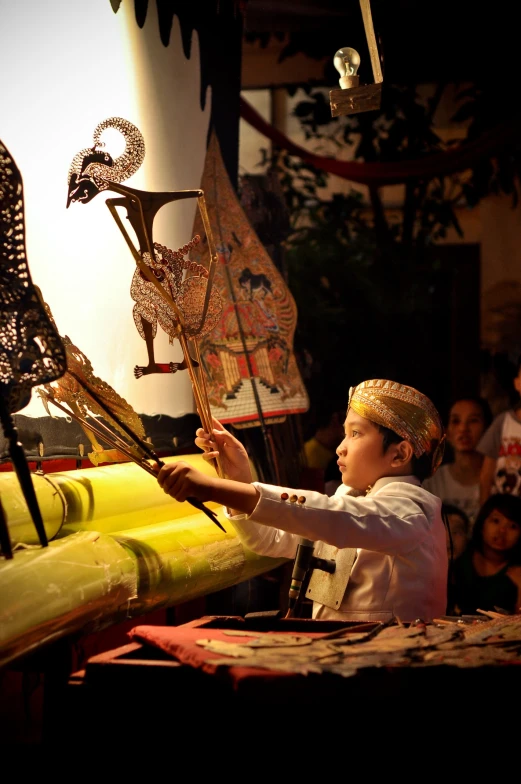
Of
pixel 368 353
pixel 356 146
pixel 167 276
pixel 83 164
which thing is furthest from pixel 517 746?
pixel 356 146

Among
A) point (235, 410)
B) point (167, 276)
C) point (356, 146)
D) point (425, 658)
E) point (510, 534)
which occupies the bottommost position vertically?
point (510, 534)

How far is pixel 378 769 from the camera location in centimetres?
167

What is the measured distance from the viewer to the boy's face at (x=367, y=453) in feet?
8.63

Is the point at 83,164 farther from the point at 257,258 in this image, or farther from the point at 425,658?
the point at 425,658

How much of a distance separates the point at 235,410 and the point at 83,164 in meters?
1.20

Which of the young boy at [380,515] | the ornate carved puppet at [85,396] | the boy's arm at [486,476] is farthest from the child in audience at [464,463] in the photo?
the ornate carved puppet at [85,396]

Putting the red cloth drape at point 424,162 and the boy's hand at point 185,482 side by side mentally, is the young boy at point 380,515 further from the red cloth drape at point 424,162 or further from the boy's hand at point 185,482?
the red cloth drape at point 424,162

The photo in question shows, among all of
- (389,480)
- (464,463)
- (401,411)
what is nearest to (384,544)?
(389,480)

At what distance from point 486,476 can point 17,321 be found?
11.3 feet

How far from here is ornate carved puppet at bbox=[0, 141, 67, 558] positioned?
1.93 meters

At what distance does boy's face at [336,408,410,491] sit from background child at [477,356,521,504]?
2261 mm

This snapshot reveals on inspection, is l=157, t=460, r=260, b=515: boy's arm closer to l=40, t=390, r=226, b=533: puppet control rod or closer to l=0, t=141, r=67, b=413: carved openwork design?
l=40, t=390, r=226, b=533: puppet control rod

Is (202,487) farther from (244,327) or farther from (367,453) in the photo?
(244,327)

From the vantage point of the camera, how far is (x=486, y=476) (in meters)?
4.94
